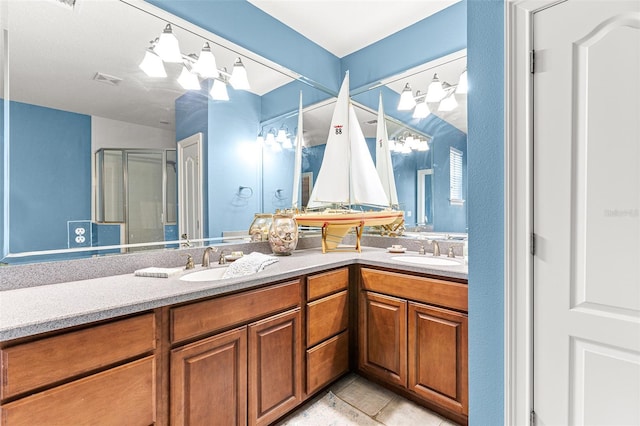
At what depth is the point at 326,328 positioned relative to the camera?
6.15 feet

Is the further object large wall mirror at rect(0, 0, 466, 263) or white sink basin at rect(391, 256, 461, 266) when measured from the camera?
white sink basin at rect(391, 256, 461, 266)

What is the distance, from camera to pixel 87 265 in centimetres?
143

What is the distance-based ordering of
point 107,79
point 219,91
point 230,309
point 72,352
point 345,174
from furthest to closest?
point 345,174, point 219,91, point 107,79, point 230,309, point 72,352

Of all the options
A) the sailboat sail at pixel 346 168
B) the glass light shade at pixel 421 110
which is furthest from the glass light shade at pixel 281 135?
the glass light shade at pixel 421 110

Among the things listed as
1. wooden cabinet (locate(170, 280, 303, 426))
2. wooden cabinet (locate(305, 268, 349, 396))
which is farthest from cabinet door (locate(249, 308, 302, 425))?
wooden cabinet (locate(305, 268, 349, 396))

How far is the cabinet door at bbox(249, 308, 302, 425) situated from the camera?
57.1 inches

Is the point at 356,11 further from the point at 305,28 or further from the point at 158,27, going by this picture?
the point at 158,27

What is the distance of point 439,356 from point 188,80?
224cm

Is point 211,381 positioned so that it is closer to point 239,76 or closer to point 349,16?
point 239,76

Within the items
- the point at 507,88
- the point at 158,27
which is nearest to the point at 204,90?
the point at 158,27

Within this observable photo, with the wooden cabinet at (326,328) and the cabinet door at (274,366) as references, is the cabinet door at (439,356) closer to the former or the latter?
the wooden cabinet at (326,328)

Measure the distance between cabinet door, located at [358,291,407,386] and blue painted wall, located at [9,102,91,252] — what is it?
5.68 feet
